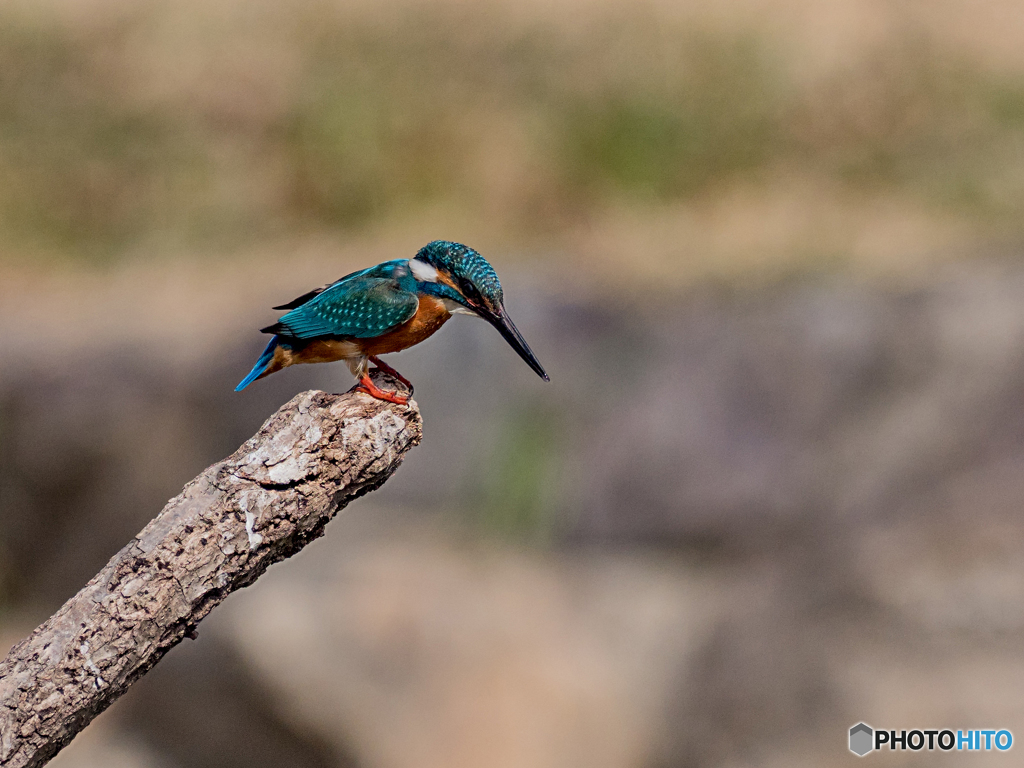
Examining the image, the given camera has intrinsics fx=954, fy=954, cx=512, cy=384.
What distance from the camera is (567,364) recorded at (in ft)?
17.1

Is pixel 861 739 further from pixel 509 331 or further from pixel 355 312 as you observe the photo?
pixel 355 312

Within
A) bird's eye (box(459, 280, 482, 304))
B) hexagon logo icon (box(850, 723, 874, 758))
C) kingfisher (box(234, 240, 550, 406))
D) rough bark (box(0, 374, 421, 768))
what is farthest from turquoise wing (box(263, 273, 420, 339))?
hexagon logo icon (box(850, 723, 874, 758))

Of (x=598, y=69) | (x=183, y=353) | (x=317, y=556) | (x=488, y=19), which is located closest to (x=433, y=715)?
(x=317, y=556)

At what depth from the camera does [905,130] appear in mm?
6598

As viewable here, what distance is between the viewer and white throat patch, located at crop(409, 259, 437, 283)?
83.9 inches

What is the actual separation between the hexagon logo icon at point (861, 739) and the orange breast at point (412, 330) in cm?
321

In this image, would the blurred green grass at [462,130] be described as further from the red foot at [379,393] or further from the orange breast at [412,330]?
the red foot at [379,393]

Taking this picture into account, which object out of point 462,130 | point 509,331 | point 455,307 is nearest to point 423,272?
point 455,307

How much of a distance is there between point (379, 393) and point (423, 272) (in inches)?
14.0

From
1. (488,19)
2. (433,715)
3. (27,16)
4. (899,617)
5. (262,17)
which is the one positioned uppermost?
(488,19)

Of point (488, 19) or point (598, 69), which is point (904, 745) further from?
point (488, 19)

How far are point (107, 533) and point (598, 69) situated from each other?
456 centimetres

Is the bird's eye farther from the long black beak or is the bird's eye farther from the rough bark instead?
the rough bark

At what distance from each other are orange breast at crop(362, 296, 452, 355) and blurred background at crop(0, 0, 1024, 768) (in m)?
2.98
